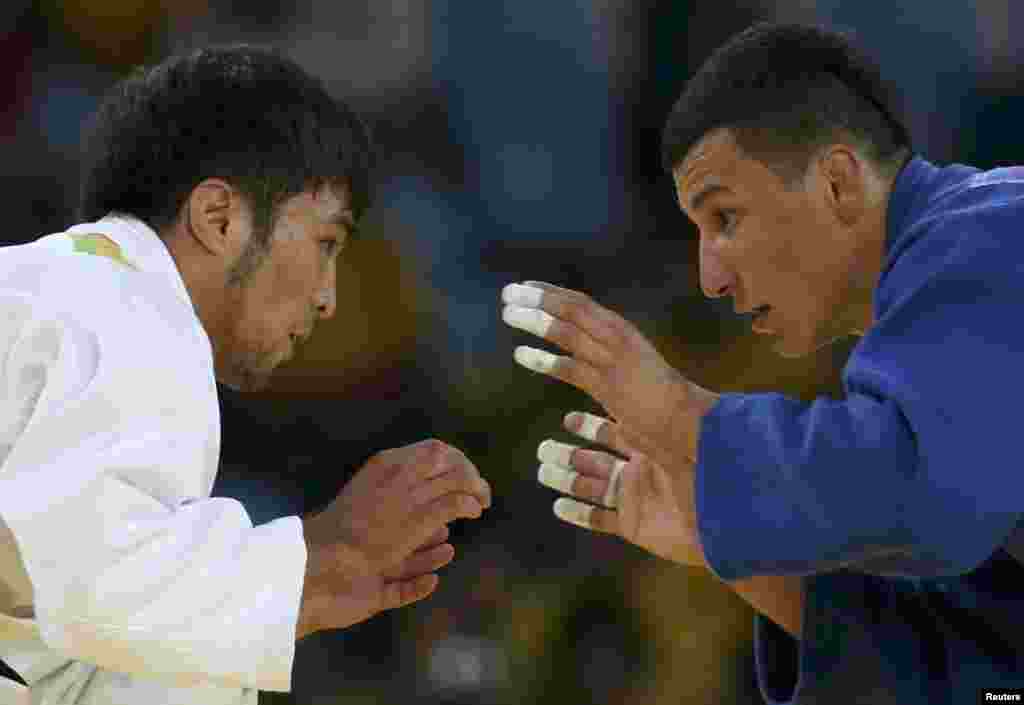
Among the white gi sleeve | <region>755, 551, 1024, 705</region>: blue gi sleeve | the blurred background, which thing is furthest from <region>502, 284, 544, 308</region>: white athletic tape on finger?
the blurred background

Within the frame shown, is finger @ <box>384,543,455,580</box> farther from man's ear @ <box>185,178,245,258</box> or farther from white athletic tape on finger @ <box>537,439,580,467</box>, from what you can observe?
man's ear @ <box>185,178,245,258</box>

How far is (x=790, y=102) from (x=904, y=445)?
706 mm

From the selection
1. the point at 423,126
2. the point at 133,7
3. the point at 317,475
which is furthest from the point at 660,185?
the point at 133,7

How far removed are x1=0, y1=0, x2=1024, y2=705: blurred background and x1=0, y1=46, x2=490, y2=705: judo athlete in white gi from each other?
128 centimetres

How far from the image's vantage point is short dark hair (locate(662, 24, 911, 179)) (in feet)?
7.06

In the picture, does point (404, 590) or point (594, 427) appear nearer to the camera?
point (404, 590)

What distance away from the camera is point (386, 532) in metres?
1.97

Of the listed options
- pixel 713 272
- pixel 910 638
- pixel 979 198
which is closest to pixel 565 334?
pixel 713 272

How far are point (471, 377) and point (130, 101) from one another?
4.86 feet

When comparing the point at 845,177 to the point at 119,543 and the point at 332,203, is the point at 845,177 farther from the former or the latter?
the point at 119,543

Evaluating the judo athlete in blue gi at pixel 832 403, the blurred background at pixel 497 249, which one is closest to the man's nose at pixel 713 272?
the judo athlete in blue gi at pixel 832 403

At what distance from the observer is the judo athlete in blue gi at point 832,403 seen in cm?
169

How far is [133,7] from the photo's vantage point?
3623 mm

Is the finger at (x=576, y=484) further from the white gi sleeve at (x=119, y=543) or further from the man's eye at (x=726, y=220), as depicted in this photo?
the white gi sleeve at (x=119, y=543)
